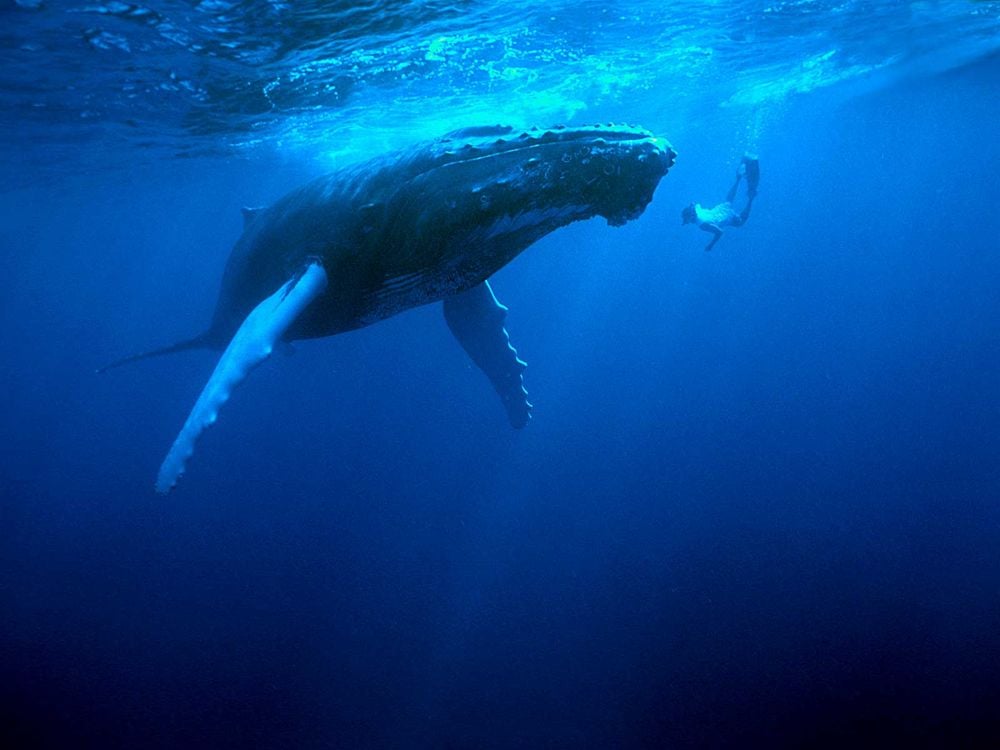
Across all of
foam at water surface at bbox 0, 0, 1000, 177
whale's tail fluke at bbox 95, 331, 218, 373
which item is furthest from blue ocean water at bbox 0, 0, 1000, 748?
whale's tail fluke at bbox 95, 331, 218, 373

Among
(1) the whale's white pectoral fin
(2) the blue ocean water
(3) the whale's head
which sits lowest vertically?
(2) the blue ocean water

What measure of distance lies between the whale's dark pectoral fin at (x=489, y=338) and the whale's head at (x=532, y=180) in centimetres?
237

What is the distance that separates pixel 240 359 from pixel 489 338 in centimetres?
387

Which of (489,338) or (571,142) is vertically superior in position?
(571,142)

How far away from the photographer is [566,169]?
381 cm

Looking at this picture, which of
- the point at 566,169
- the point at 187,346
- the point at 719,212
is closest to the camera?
the point at 566,169

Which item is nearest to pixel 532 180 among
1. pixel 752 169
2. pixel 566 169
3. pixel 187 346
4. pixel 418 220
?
pixel 566 169

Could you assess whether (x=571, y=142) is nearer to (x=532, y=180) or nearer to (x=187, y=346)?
(x=532, y=180)

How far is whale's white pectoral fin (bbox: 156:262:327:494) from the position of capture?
386cm

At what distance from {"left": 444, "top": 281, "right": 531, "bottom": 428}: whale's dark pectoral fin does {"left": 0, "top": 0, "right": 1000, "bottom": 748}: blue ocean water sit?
285 inches

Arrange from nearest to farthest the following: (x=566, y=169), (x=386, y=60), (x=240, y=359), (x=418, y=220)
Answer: (x=566, y=169) → (x=240, y=359) → (x=418, y=220) → (x=386, y=60)

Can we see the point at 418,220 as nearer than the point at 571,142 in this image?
No

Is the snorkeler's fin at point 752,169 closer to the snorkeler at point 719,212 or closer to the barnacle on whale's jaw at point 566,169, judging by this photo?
the snorkeler at point 719,212

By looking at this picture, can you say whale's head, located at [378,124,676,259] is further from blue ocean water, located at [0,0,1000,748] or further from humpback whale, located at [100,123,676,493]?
blue ocean water, located at [0,0,1000,748]
